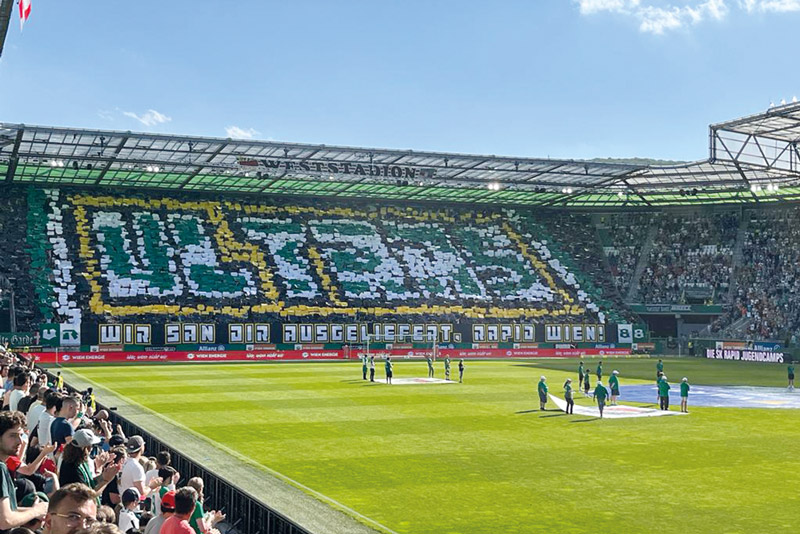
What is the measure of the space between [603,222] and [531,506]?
81.6 meters

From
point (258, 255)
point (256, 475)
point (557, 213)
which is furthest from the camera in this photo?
point (557, 213)

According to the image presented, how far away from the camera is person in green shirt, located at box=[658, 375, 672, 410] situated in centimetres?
3550

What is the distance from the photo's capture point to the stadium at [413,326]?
20172 mm

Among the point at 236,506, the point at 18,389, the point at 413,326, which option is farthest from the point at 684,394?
the point at 413,326

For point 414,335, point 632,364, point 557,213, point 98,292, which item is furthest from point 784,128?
point 98,292

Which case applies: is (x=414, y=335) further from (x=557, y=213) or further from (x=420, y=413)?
(x=420, y=413)

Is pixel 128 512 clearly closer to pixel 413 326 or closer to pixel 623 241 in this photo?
pixel 413 326

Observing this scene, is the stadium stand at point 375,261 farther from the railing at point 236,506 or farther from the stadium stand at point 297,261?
the railing at point 236,506

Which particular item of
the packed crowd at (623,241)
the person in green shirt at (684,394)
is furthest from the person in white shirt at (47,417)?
the packed crowd at (623,241)

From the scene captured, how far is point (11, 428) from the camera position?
860 centimetres

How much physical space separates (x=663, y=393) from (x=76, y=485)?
32439mm

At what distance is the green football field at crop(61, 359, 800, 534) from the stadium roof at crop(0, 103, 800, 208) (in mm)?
23796

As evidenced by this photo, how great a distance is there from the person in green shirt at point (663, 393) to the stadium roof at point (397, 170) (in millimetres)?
25926

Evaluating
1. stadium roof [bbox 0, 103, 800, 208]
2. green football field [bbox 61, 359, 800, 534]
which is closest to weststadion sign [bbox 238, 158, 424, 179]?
stadium roof [bbox 0, 103, 800, 208]
